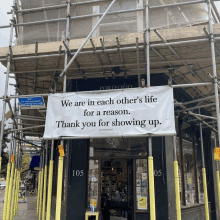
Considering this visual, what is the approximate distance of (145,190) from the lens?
7.78 metres

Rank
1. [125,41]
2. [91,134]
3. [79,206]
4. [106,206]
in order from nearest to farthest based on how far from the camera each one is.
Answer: [91,134] < [125,41] < [79,206] < [106,206]

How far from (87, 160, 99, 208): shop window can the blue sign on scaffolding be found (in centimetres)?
261

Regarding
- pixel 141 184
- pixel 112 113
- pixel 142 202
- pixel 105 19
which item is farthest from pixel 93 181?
pixel 105 19

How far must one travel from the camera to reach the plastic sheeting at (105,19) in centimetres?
676

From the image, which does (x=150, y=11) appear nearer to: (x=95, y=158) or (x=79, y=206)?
(x=95, y=158)

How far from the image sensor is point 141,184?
7863mm

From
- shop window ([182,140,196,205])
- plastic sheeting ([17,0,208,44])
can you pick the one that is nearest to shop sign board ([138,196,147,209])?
shop window ([182,140,196,205])

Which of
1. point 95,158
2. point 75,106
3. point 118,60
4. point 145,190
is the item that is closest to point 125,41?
point 118,60

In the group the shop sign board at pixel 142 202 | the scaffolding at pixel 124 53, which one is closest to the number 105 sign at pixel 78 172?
the scaffolding at pixel 124 53

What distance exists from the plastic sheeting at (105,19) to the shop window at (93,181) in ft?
13.6

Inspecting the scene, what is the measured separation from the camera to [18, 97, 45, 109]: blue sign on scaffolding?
22.7 feet

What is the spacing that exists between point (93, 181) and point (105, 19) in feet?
16.9

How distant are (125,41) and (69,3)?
7.03ft

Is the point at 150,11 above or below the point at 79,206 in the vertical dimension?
above
